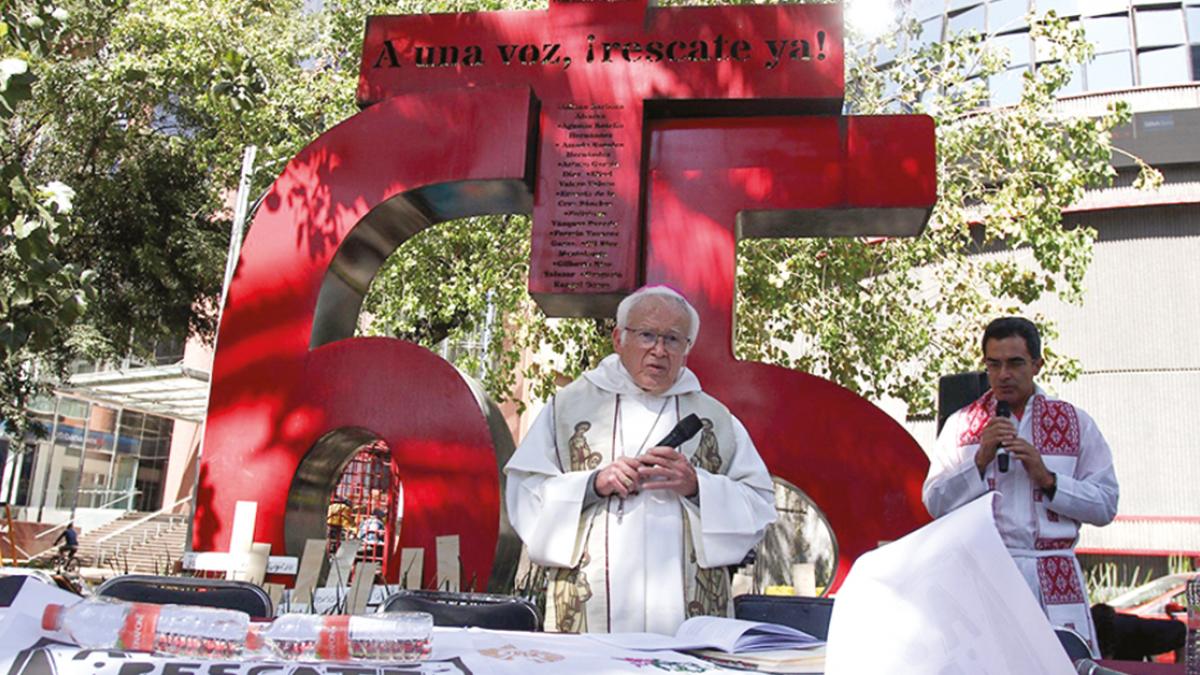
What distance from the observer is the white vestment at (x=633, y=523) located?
10.7 ft

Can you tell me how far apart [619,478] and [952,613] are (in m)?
2.05

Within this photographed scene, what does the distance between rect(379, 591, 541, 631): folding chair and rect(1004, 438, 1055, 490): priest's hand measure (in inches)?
76.3

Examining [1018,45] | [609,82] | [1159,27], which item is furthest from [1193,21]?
[609,82]

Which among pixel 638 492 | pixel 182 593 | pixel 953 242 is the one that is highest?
pixel 953 242

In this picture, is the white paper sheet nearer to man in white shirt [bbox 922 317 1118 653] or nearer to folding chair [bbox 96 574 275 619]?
folding chair [bbox 96 574 275 619]

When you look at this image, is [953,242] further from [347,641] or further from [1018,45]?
[1018,45]

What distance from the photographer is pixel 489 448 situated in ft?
16.2

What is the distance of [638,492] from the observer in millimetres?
3307

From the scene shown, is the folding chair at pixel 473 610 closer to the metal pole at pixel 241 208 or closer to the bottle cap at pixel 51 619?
the bottle cap at pixel 51 619

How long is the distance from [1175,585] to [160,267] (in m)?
14.3

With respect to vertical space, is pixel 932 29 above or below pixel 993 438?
above

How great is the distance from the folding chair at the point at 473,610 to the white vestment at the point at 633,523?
2.48ft

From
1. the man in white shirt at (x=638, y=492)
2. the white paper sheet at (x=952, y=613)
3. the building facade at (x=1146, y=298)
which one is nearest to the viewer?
the white paper sheet at (x=952, y=613)

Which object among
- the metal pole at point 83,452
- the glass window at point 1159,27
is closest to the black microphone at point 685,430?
the glass window at point 1159,27
